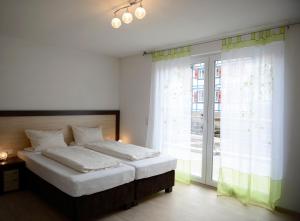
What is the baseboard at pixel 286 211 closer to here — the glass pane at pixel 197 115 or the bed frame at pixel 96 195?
the glass pane at pixel 197 115

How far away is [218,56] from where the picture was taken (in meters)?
3.56

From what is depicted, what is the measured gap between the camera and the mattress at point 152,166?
2.98 metres

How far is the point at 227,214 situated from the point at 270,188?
0.65 m

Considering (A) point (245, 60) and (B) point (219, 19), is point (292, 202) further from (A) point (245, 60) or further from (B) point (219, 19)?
(B) point (219, 19)

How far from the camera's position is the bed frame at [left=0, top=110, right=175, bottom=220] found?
7.97 ft

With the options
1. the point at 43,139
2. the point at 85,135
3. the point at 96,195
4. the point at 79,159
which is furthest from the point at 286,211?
the point at 43,139

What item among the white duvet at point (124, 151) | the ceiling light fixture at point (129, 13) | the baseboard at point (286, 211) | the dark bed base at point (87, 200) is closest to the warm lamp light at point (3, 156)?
the dark bed base at point (87, 200)

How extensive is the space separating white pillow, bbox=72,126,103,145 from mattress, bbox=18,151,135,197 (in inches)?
40.9

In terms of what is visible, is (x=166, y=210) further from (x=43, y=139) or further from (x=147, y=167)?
(x=43, y=139)

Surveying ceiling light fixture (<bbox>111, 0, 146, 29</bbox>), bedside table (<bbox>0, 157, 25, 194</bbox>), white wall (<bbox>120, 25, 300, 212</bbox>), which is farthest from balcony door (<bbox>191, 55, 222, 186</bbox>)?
bedside table (<bbox>0, 157, 25, 194</bbox>)

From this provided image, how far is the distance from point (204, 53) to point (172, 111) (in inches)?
42.3

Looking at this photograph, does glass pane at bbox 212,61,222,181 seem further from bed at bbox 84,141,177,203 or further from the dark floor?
bed at bbox 84,141,177,203

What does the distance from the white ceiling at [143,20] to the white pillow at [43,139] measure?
150 cm

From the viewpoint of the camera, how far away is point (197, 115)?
3.82 meters
